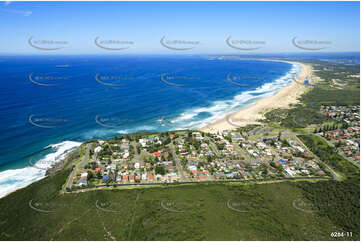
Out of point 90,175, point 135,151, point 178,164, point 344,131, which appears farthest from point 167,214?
point 344,131

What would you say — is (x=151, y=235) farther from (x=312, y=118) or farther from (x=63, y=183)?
(x=312, y=118)

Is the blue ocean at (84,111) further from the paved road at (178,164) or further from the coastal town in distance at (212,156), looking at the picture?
the paved road at (178,164)

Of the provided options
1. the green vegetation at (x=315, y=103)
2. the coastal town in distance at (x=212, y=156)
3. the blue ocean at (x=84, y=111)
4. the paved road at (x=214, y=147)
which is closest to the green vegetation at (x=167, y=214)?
the coastal town in distance at (x=212, y=156)

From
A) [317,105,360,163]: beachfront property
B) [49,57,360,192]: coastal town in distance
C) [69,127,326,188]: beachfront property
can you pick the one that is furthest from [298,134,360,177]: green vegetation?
[317,105,360,163]: beachfront property

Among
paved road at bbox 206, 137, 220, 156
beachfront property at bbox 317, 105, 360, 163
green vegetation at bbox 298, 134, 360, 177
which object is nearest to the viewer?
green vegetation at bbox 298, 134, 360, 177

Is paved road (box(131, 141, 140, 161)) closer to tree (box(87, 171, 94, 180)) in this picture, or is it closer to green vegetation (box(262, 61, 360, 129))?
tree (box(87, 171, 94, 180))

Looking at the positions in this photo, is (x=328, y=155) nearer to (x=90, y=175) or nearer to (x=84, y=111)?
(x=90, y=175)

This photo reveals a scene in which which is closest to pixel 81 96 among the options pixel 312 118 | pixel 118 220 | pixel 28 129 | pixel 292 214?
pixel 28 129

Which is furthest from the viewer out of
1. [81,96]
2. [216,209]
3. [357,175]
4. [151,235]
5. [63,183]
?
[81,96]
